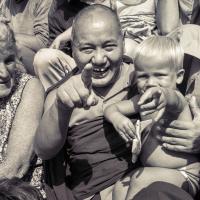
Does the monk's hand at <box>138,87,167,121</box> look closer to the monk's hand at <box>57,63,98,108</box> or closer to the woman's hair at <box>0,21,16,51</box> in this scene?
the monk's hand at <box>57,63,98,108</box>

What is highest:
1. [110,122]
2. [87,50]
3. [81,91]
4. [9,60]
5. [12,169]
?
[81,91]

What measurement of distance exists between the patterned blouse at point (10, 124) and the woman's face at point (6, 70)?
0.05 meters

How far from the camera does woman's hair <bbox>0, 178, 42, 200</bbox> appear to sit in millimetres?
1903

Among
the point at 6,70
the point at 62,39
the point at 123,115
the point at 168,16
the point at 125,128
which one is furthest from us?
the point at 62,39

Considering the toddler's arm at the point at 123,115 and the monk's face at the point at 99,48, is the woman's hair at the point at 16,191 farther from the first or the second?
the monk's face at the point at 99,48

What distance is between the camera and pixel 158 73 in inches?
98.7

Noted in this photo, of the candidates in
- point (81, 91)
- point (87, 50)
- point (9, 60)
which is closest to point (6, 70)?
point (9, 60)

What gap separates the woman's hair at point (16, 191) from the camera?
1.90 meters

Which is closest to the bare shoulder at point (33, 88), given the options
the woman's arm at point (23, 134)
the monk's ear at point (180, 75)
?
the woman's arm at point (23, 134)

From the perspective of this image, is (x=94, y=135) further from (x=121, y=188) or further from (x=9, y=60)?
(x=9, y=60)

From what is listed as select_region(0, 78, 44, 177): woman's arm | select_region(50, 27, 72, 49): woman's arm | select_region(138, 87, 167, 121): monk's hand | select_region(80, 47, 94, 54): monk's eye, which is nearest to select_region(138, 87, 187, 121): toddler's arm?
select_region(138, 87, 167, 121): monk's hand

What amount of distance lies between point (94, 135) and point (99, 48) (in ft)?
1.15

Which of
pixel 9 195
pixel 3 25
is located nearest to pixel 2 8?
pixel 3 25

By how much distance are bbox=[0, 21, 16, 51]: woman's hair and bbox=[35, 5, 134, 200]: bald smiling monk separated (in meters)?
0.30
